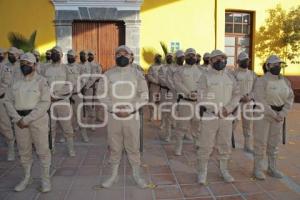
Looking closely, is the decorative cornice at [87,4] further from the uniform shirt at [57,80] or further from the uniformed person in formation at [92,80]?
the uniform shirt at [57,80]

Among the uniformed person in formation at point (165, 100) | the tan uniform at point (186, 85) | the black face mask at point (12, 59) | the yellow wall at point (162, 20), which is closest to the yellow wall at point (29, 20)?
the yellow wall at point (162, 20)

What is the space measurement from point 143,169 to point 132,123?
4.21 ft

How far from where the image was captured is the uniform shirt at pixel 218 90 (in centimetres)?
543

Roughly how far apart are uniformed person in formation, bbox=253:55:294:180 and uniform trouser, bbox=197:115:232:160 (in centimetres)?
51

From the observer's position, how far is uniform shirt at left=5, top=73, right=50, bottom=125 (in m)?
5.06

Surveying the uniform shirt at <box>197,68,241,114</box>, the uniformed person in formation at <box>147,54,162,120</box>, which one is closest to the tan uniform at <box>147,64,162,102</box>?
the uniformed person in formation at <box>147,54,162,120</box>

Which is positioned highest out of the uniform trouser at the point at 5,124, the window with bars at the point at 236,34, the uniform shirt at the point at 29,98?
the window with bars at the point at 236,34

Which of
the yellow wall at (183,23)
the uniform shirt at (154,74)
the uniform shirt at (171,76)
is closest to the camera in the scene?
the uniform shirt at (171,76)

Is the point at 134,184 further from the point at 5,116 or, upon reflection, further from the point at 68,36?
the point at 68,36

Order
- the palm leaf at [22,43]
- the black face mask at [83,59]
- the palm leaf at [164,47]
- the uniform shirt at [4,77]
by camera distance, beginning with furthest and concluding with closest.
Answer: the palm leaf at [164,47], the palm leaf at [22,43], the black face mask at [83,59], the uniform shirt at [4,77]

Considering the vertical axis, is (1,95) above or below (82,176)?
above

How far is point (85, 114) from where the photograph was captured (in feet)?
30.0

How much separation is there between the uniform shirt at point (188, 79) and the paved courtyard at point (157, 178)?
1.21m

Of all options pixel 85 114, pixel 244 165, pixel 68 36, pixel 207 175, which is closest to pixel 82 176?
pixel 207 175
